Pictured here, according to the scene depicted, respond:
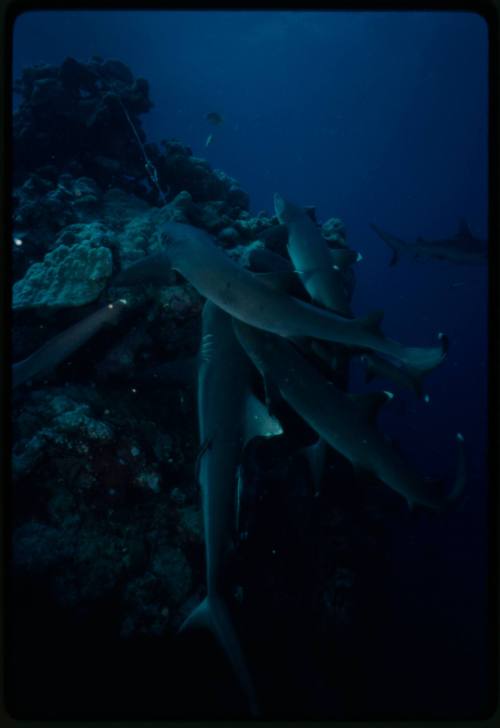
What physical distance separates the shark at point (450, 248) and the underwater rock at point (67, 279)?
5.68m

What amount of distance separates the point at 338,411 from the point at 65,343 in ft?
9.20

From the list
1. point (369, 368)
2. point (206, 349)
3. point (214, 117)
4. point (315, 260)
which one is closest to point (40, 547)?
point (206, 349)

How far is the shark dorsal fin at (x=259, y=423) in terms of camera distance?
3.14 meters

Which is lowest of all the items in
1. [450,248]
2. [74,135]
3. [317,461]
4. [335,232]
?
[317,461]

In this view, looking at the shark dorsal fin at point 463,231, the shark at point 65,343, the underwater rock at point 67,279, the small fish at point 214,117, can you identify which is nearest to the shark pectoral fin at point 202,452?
the shark at point 65,343

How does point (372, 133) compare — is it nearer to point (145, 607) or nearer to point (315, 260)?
point (315, 260)

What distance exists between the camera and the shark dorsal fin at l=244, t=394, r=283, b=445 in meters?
3.14

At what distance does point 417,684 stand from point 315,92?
84.7 meters

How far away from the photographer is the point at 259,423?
10.4 feet

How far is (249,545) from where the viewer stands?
470 centimetres

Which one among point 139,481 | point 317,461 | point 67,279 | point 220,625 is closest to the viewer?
point 220,625

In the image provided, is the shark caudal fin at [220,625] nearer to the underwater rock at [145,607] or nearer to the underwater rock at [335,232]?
the underwater rock at [145,607]

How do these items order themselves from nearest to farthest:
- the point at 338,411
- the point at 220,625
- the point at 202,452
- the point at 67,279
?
the point at 202,452 < the point at 220,625 < the point at 338,411 < the point at 67,279

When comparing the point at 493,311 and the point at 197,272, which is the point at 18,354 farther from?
the point at 493,311
